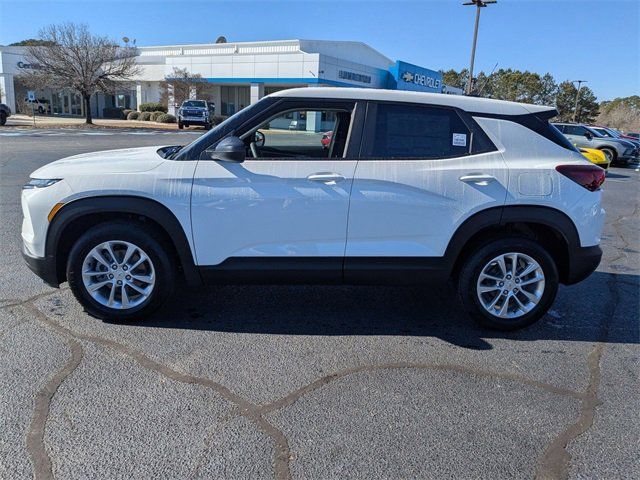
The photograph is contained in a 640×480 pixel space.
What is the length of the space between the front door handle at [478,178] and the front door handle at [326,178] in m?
0.95

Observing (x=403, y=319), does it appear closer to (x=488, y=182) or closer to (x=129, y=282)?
(x=488, y=182)

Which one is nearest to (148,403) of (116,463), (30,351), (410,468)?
(116,463)

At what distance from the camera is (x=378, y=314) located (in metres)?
4.45

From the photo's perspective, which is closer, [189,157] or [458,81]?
[189,157]

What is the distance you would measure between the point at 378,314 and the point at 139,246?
6.88ft

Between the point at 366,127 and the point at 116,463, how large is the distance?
2811 millimetres

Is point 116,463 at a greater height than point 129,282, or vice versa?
point 129,282

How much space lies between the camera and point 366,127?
3.91 meters

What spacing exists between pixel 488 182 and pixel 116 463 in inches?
122

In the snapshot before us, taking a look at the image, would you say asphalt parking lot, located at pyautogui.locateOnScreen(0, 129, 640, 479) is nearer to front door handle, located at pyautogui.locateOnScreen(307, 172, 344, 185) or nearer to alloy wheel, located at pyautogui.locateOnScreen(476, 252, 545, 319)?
alloy wheel, located at pyautogui.locateOnScreen(476, 252, 545, 319)

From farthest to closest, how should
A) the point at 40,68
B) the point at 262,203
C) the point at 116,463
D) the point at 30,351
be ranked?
the point at 40,68 → the point at 262,203 → the point at 30,351 → the point at 116,463

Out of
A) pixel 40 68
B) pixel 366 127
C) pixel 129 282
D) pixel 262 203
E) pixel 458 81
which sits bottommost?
pixel 129 282

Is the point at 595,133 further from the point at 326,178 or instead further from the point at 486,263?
the point at 326,178

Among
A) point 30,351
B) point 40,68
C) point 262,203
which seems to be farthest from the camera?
point 40,68
